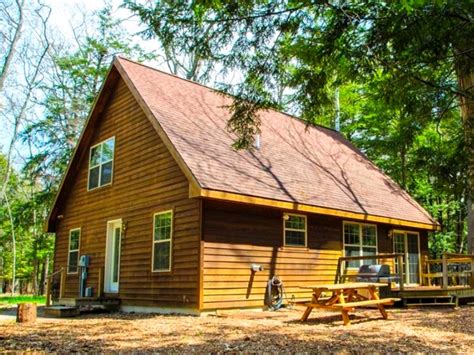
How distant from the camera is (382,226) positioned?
1413cm

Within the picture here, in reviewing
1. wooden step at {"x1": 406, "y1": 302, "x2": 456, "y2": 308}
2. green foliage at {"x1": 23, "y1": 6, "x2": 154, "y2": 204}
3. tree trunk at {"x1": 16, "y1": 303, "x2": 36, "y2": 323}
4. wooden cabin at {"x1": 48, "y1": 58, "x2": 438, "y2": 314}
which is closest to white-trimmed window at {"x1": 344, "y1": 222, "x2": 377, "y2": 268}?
wooden cabin at {"x1": 48, "y1": 58, "x2": 438, "y2": 314}

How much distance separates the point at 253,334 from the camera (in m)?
6.68

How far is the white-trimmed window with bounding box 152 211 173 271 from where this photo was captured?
34.5ft

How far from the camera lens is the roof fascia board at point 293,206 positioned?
369 inches

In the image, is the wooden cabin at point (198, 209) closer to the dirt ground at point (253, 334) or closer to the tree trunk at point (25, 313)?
the dirt ground at point (253, 334)

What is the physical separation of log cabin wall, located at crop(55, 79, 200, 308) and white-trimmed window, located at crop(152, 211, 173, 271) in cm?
15

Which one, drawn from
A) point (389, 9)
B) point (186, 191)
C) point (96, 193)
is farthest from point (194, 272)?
point (389, 9)

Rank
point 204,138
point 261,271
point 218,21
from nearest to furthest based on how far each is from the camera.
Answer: point 218,21, point 261,271, point 204,138

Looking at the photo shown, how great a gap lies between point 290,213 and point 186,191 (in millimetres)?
2712

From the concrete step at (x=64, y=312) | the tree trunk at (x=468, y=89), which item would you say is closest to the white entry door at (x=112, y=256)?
the concrete step at (x=64, y=312)

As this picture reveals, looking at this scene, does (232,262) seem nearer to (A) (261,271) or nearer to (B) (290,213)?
(A) (261,271)

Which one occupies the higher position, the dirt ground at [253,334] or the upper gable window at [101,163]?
the upper gable window at [101,163]

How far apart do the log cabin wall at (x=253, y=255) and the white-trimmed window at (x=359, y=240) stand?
0.64 metres

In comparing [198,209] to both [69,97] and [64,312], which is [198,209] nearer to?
[64,312]
